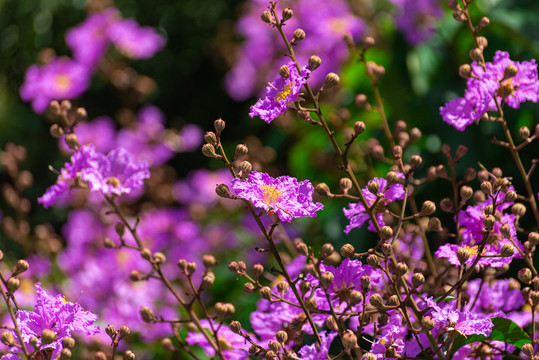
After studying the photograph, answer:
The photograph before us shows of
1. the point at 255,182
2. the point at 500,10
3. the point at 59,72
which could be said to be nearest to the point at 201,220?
the point at 59,72

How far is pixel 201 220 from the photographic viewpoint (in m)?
2.71

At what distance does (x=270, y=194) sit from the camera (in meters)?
0.84

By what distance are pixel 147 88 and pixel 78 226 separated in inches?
25.7

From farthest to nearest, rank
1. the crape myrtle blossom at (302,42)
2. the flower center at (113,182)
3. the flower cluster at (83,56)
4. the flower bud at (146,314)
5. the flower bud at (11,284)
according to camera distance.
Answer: the flower cluster at (83,56) → the crape myrtle blossom at (302,42) → the flower center at (113,182) → the flower bud at (146,314) → the flower bud at (11,284)

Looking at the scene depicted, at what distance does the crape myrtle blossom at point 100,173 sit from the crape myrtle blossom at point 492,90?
0.50m

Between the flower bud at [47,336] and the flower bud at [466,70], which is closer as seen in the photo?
the flower bud at [47,336]

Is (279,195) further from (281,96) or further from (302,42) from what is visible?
(302,42)

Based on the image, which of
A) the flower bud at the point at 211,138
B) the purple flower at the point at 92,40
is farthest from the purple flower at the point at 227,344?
the purple flower at the point at 92,40

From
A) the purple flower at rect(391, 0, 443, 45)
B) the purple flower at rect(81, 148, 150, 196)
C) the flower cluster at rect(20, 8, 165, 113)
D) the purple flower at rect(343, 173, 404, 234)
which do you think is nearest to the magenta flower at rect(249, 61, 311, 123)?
the purple flower at rect(343, 173, 404, 234)

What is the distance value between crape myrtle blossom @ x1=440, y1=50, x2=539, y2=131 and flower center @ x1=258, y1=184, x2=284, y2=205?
283 millimetres

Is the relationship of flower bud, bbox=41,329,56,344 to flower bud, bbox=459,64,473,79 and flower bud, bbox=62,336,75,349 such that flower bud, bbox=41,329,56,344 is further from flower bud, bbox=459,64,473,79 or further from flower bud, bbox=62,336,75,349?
flower bud, bbox=459,64,473,79

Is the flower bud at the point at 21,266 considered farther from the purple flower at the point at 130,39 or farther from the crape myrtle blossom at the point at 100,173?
the purple flower at the point at 130,39

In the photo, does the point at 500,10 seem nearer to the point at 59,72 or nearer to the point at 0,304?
the point at 0,304

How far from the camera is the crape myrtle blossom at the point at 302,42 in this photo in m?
2.28
